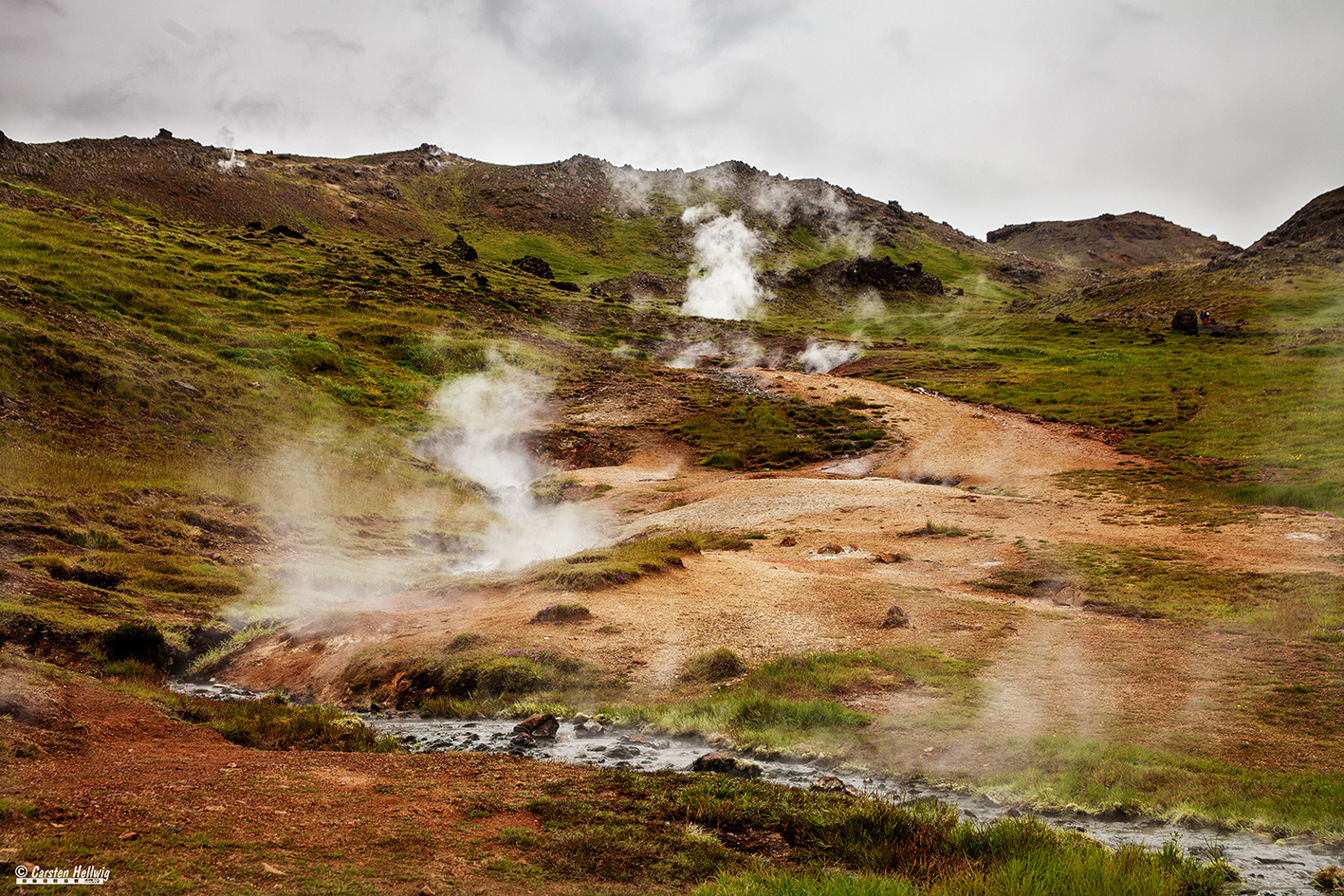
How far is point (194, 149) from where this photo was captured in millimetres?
115500

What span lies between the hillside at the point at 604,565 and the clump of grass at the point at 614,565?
6.2 inches

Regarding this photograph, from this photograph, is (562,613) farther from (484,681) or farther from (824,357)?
(824,357)

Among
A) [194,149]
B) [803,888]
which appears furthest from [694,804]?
[194,149]

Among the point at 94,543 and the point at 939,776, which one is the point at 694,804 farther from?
the point at 94,543

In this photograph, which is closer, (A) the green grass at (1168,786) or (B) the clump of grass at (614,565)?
(A) the green grass at (1168,786)

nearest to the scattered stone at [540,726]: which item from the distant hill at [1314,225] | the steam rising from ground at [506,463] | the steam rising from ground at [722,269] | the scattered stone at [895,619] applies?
the scattered stone at [895,619]

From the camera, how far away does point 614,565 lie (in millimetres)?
21016

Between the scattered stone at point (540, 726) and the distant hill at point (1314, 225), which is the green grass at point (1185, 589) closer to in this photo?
the scattered stone at point (540, 726)

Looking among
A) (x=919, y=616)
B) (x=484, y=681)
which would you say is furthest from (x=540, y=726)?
(x=919, y=616)

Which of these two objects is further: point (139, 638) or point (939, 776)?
point (139, 638)

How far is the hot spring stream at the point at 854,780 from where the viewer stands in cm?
710

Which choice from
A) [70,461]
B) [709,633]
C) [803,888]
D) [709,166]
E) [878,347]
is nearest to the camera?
[803,888]

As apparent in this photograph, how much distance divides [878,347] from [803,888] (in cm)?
8440

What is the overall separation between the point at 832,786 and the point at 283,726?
28.6 feet
